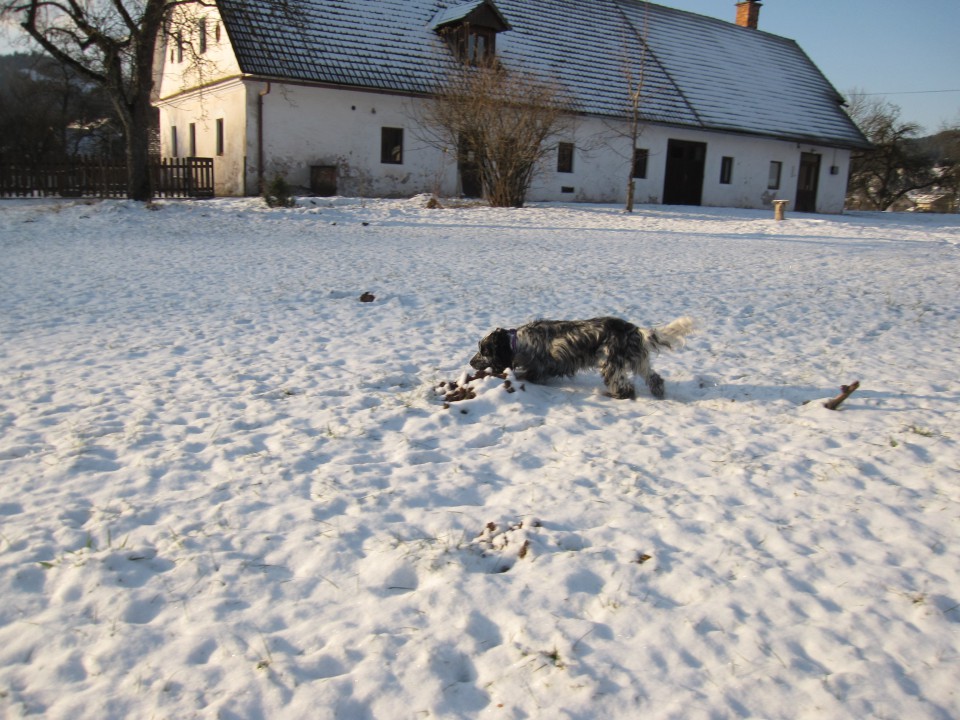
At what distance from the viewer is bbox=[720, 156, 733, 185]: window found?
92.8 feet

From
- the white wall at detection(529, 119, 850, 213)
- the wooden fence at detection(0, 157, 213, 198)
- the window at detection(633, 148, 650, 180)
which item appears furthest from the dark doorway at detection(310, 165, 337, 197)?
the window at detection(633, 148, 650, 180)

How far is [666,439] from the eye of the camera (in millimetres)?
4461

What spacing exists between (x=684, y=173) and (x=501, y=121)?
38.8 feet

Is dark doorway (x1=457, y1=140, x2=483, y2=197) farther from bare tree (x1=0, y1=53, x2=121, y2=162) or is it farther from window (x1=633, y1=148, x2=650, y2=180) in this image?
bare tree (x1=0, y1=53, x2=121, y2=162)

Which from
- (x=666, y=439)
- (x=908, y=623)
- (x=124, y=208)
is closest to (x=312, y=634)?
(x=908, y=623)

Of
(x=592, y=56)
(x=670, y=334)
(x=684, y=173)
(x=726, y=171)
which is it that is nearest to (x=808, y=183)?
(x=726, y=171)

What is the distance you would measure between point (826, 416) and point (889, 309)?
187 inches

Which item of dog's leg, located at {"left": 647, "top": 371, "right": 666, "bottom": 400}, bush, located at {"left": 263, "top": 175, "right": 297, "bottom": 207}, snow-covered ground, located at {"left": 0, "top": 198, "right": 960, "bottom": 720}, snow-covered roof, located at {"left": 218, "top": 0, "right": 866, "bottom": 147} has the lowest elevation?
snow-covered ground, located at {"left": 0, "top": 198, "right": 960, "bottom": 720}

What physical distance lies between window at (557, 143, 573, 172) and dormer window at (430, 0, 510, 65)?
4.01 m

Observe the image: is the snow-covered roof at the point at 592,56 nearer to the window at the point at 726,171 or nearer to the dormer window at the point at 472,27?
the dormer window at the point at 472,27

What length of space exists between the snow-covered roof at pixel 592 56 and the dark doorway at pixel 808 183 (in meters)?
1.19

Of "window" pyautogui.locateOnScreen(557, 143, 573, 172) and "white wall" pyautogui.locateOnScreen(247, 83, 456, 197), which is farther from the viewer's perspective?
"window" pyautogui.locateOnScreen(557, 143, 573, 172)

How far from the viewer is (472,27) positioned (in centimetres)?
2284

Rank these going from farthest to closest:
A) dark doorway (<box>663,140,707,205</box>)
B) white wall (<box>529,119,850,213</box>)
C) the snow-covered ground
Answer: dark doorway (<box>663,140,707,205</box>) → white wall (<box>529,119,850,213</box>) → the snow-covered ground
